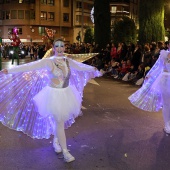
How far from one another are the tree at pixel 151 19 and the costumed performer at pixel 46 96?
500 inches

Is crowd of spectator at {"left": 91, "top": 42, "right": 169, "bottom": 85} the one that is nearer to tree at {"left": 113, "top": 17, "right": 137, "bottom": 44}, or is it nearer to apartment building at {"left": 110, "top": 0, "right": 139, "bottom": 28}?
tree at {"left": 113, "top": 17, "right": 137, "bottom": 44}

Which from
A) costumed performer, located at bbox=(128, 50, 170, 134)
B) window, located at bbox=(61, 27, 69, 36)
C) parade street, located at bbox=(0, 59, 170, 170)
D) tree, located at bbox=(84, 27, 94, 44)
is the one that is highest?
window, located at bbox=(61, 27, 69, 36)

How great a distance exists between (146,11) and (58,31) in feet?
173

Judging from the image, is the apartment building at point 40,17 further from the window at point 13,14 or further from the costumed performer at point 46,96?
the costumed performer at point 46,96

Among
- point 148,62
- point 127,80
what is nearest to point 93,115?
point 148,62

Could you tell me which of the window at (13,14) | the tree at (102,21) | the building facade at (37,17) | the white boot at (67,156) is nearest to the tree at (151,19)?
the tree at (102,21)

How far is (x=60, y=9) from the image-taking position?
67500 mm

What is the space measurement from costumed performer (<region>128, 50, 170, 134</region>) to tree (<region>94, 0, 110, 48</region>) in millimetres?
17706

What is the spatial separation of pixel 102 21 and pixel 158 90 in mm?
18447

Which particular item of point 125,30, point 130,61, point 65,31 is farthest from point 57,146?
point 65,31

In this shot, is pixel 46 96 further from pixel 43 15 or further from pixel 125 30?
pixel 43 15

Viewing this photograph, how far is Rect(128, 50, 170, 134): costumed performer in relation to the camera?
6.68 metres

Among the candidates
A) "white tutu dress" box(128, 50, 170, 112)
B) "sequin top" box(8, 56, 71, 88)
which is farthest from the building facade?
"sequin top" box(8, 56, 71, 88)

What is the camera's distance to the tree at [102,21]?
Result: 24422mm
